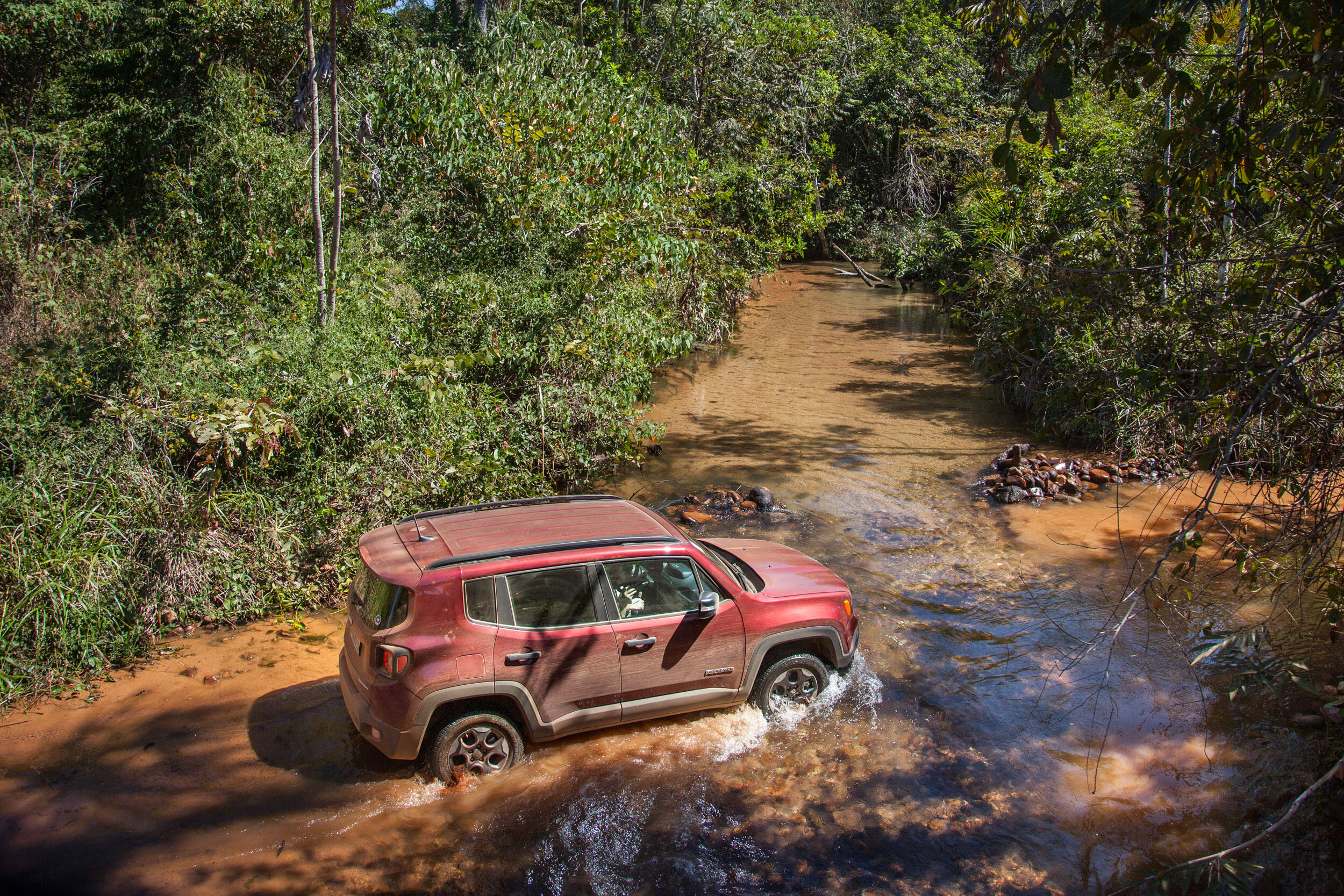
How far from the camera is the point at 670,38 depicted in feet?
66.3

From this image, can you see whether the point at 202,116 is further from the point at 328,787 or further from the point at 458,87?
the point at 328,787

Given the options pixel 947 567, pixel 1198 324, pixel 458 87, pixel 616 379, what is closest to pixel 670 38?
pixel 458 87

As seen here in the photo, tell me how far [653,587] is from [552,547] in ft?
2.40

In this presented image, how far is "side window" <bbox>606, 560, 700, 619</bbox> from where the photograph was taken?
5480 millimetres

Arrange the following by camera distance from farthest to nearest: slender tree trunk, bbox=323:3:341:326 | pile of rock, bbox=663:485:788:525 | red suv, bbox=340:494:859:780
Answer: pile of rock, bbox=663:485:788:525 → slender tree trunk, bbox=323:3:341:326 → red suv, bbox=340:494:859:780

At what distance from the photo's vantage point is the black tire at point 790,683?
600 cm

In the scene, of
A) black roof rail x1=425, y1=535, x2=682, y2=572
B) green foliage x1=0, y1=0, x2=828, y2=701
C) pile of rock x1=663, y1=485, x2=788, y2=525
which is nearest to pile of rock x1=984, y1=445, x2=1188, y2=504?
pile of rock x1=663, y1=485, x2=788, y2=525

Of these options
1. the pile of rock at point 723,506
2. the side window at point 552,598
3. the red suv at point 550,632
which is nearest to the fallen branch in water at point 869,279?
the pile of rock at point 723,506

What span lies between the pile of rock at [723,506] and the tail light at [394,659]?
17.9 ft

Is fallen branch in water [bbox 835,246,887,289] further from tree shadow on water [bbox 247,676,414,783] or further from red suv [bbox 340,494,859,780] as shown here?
tree shadow on water [bbox 247,676,414,783]

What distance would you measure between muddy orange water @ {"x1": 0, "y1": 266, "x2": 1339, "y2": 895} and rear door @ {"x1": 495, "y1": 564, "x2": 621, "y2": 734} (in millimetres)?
504

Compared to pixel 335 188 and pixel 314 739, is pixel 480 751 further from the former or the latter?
pixel 335 188

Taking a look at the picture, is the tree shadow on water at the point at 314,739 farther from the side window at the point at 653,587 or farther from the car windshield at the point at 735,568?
the car windshield at the point at 735,568

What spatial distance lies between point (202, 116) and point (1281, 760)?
17602 mm
